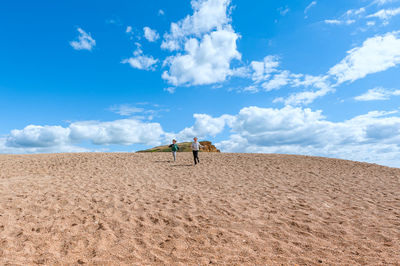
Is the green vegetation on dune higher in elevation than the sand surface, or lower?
higher

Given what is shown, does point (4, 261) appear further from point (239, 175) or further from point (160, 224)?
point (239, 175)

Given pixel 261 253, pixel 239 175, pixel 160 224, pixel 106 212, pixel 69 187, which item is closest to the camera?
pixel 261 253

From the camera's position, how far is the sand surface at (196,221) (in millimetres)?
5598

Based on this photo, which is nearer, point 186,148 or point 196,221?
point 196,221

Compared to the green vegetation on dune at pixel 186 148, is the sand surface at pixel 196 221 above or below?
below

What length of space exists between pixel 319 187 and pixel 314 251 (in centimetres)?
826

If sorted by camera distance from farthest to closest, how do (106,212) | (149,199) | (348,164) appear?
(348,164) → (149,199) → (106,212)

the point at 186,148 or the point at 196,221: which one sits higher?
the point at 186,148

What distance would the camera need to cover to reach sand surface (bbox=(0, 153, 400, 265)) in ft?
18.4

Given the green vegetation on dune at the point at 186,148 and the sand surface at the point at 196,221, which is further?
the green vegetation on dune at the point at 186,148

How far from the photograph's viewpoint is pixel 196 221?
7.55 m

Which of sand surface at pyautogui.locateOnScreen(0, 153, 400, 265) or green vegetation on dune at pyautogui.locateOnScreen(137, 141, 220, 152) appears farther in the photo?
green vegetation on dune at pyautogui.locateOnScreen(137, 141, 220, 152)

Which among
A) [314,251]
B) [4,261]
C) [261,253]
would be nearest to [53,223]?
[4,261]

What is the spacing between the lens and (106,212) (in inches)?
329
